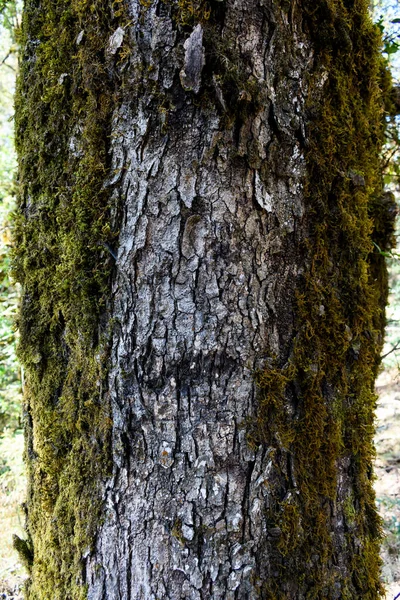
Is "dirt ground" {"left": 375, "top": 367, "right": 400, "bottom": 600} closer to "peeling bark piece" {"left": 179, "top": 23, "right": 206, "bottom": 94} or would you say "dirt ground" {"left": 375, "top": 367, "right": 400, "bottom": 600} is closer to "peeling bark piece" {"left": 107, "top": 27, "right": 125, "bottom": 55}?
"peeling bark piece" {"left": 179, "top": 23, "right": 206, "bottom": 94}

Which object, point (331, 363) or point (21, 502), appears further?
point (21, 502)

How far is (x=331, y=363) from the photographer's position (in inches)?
57.3

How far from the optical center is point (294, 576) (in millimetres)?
1339

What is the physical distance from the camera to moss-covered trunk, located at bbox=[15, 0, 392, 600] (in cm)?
129

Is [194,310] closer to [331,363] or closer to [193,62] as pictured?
[331,363]

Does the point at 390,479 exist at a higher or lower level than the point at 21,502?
lower

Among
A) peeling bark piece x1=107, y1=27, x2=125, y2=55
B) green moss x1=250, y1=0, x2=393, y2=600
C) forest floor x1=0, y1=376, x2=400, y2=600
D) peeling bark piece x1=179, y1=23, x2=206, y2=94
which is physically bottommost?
forest floor x1=0, y1=376, x2=400, y2=600

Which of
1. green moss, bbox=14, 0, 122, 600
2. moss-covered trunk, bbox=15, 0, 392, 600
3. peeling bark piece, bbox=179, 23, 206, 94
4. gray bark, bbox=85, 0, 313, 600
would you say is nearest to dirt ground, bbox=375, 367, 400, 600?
moss-covered trunk, bbox=15, 0, 392, 600

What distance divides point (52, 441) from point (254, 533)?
28.9 inches

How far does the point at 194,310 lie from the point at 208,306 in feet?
0.14

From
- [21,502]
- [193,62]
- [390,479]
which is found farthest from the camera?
[390,479]

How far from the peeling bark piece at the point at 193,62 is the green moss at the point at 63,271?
Result: 0.25m

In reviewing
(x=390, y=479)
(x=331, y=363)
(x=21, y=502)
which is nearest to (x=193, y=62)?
(x=331, y=363)

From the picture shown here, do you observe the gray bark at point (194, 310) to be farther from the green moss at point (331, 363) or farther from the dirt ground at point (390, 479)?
the dirt ground at point (390, 479)
